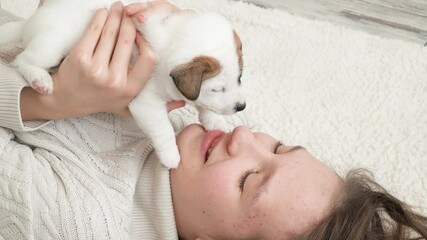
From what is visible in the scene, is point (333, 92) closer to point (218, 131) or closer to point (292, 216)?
point (218, 131)

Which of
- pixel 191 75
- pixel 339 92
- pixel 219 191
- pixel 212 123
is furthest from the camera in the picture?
pixel 339 92

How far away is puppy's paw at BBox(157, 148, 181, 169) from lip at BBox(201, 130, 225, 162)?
0.06 m

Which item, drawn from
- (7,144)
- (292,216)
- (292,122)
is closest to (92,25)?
(7,144)

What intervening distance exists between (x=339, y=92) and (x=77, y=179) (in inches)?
40.6

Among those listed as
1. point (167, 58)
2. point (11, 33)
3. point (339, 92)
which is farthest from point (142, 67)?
point (339, 92)

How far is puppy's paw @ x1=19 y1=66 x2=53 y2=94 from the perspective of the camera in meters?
1.17

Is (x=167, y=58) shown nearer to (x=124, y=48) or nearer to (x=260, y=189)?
(x=124, y=48)

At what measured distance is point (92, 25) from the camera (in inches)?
45.6

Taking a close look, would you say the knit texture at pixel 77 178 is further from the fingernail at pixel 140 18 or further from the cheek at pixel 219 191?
the fingernail at pixel 140 18

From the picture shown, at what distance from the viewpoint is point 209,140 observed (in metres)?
1.22

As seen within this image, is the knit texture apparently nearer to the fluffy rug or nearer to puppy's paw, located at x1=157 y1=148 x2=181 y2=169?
puppy's paw, located at x1=157 y1=148 x2=181 y2=169

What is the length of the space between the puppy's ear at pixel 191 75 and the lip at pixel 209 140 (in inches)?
7.5

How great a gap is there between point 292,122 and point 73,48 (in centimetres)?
81

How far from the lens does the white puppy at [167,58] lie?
3.48 feet
